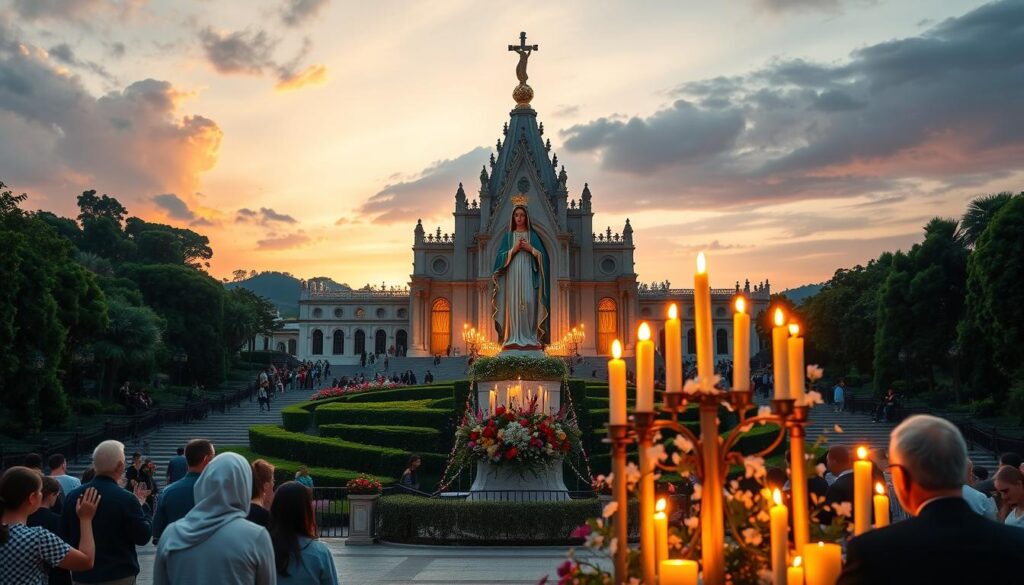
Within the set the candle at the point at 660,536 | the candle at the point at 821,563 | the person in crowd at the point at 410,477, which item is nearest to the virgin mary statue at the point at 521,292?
the person in crowd at the point at 410,477

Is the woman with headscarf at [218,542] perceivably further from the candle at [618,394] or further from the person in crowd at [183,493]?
the candle at [618,394]

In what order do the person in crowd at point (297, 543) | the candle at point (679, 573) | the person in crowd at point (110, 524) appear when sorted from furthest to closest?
the person in crowd at point (110, 524)
the person in crowd at point (297, 543)
the candle at point (679, 573)

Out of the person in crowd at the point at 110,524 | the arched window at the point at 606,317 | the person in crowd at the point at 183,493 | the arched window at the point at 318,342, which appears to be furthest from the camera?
the arched window at the point at 318,342

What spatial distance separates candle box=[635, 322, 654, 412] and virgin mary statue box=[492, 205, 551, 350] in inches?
709

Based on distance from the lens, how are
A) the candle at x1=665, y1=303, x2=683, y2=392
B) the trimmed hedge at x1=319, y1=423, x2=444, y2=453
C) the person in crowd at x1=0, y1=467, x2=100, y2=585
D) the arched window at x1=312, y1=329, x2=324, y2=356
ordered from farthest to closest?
the arched window at x1=312, y1=329, x2=324, y2=356, the trimmed hedge at x1=319, y1=423, x2=444, y2=453, the person in crowd at x1=0, y1=467, x2=100, y2=585, the candle at x1=665, y1=303, x2=683, y2=392

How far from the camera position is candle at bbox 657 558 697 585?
3301 millimetres

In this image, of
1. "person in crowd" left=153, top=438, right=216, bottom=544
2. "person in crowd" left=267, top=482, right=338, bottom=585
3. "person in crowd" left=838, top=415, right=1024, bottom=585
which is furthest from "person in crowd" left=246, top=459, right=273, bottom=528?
"person in crowd" left=838, top=415, right=1024, bottom=585

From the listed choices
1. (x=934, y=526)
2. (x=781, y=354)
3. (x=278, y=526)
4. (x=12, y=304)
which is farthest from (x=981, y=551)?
(x=12, y=304)

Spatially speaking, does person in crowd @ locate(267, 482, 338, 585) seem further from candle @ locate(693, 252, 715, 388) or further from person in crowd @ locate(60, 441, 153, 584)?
Answer: candle @ locate(693, 252, 715, 388)

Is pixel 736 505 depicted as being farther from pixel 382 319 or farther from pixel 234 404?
pixel 382 319

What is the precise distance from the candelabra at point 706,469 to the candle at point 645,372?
0.04 meters

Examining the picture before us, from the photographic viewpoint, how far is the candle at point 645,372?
3482 mm

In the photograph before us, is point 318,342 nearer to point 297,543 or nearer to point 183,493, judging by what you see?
point 183,493

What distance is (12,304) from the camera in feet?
96.6
